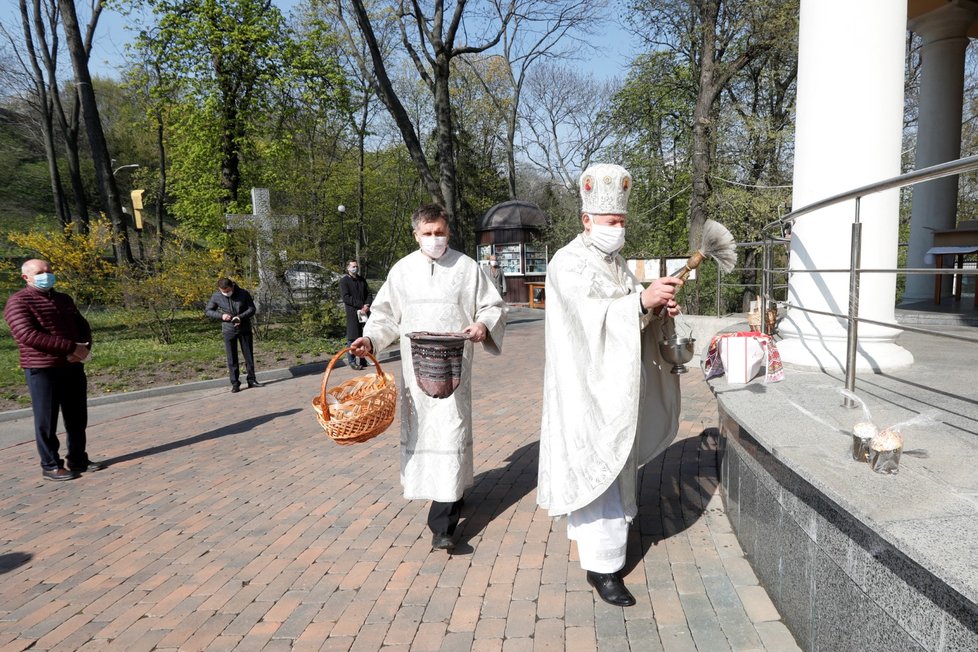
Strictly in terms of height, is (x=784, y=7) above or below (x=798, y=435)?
above

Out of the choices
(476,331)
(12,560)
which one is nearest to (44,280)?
(12,560)

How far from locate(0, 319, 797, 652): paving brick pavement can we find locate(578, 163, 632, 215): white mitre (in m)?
1.92

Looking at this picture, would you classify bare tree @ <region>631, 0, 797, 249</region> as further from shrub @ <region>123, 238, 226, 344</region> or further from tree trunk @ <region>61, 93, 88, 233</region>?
tree trunk @ <region>61, 93, 88, 233</region>

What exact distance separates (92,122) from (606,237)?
18.3 meters

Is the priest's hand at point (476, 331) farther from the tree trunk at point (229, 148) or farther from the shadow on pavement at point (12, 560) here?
the tree trunk at point (229, 148)

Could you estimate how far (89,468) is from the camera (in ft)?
19.5

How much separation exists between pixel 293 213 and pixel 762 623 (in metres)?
14.2

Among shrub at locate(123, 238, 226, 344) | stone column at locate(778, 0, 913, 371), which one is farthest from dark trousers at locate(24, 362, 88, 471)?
shrub at locate(123, 238, 226, 344)

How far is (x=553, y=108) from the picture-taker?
3538cm

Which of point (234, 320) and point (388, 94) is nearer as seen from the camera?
point (234, 320)

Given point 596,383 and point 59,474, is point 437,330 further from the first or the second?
point 59,474

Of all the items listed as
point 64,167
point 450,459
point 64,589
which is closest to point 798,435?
point 450,459

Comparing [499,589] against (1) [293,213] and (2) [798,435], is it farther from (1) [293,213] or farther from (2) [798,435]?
(1) [293,213]

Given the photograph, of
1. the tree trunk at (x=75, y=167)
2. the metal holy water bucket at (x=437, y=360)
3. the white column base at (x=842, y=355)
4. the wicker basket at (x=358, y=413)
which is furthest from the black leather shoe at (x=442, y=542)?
the tree trunk at (x=75, y=167)
